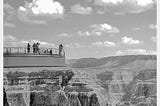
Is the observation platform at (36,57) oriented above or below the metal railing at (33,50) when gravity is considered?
below

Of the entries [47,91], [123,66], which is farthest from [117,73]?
[47,91]

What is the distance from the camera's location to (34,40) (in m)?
1.82

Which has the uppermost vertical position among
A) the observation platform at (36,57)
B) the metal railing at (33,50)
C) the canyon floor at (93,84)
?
the metal railing at (33,50)

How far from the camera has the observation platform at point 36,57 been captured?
5.86 ft

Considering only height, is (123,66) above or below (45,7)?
below

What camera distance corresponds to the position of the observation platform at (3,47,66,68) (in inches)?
70.3

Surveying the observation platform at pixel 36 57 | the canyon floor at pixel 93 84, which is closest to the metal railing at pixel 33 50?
the observation platform at pixel 36 57

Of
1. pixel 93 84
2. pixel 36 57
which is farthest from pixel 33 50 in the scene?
pixel 93 84

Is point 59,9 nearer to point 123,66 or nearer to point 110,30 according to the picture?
point 110,30

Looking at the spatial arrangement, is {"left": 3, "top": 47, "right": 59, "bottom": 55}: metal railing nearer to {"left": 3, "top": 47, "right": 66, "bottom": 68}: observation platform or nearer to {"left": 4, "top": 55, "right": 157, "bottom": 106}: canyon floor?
{"left": 3, "top": 47, "right": 66, "bottom": 68}: observation platform

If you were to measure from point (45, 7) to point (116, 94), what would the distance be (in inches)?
35.4

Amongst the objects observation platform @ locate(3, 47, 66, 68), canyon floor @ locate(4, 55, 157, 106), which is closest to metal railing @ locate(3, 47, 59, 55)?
observation platform @ locate(3, 47, 66, 68)

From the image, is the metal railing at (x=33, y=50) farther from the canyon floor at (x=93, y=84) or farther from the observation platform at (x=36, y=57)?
the canyon floor at (x=93, y=84)

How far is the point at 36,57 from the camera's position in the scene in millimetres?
1864
